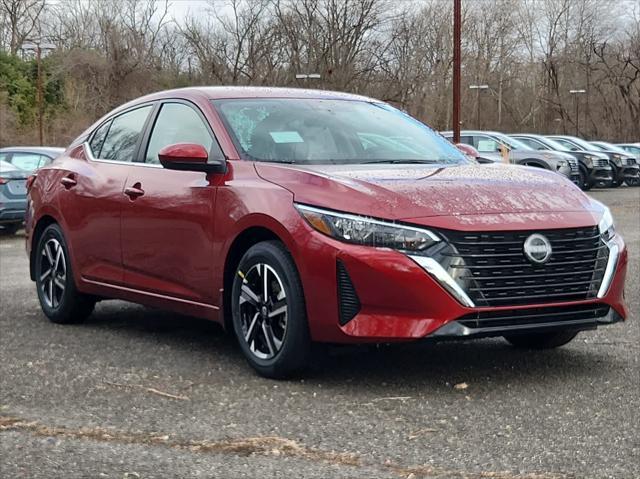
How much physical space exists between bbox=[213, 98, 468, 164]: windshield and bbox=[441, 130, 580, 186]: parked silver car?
19.4m

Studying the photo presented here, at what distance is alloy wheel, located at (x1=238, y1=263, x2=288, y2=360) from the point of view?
5.41 metres

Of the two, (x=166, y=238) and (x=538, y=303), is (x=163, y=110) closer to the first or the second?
(x=166, y=238)

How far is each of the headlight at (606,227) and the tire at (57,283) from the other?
11.6 feet

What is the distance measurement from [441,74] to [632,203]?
3601cm

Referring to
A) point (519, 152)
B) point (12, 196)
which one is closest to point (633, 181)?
point (519, 152)

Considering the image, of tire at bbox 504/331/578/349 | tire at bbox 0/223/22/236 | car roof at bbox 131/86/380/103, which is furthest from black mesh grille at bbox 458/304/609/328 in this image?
tire at bbox 0/223/22/236

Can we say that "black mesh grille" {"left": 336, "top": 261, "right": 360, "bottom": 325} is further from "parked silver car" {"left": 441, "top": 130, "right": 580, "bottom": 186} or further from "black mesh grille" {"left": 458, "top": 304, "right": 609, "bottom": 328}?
"parked silver car" {"left": 441, "top": 130, "right": 580, "bottom": 186}

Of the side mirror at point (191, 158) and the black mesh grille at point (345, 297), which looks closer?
the black mesh grille at point (345, 297)

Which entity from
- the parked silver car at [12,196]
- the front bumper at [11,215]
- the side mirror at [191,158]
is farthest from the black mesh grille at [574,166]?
the side mirror at [191,158]

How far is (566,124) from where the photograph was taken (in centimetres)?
7412

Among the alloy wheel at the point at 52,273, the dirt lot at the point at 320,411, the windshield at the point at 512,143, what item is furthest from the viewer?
the windshield at the point at 512,143

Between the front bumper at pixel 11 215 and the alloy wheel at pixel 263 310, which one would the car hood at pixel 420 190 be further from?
the front bumper at pixel 11 215

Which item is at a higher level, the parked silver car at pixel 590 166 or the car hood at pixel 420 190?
the car hood at pixel 420 190

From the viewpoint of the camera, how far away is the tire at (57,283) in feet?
24.3
